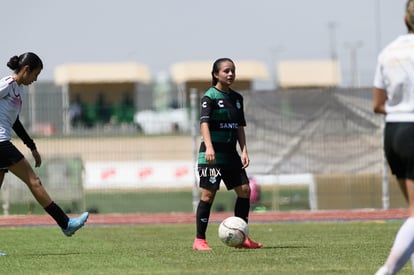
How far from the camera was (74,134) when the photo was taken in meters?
26.9

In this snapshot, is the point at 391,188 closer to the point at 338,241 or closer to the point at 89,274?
the point at 338,241

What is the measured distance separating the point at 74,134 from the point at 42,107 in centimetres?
142

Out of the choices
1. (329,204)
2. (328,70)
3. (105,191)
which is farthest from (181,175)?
(328,70)

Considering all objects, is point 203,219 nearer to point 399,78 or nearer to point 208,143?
point 208,143

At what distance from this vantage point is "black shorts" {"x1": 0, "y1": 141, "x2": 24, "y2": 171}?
12.6 m

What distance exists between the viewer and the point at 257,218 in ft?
72.8

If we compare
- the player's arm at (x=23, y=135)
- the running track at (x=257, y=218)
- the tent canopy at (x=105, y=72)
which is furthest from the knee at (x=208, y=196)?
the tent canopy at (x=105, y=72)

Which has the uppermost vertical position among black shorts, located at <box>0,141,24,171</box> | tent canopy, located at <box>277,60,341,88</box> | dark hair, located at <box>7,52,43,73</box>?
dark hair, located at <box>7,52,43,73</box>

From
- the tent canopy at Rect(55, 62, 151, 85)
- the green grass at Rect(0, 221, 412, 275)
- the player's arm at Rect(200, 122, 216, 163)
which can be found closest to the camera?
the green grass at Rect(0, 221, 412, 275)

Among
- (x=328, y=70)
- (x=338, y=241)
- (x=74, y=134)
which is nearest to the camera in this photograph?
(x=338, y=241)

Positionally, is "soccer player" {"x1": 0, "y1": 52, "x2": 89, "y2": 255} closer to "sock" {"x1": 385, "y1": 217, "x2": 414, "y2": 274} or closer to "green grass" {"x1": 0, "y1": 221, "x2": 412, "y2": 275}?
"green grass" {"x1": 0, "y1": 221, "x2": 412, "y2": 275}

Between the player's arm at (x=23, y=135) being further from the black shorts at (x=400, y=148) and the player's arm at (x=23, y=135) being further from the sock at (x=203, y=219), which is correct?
the black shorts at (x=400, y=148)

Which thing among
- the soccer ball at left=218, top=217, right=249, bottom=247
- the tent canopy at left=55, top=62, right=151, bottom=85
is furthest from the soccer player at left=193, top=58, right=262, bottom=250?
the tent canopy at left=55, top=62, right=151, bottom=85

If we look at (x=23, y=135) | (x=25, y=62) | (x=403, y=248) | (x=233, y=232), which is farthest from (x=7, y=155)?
(x=403, y=248)
